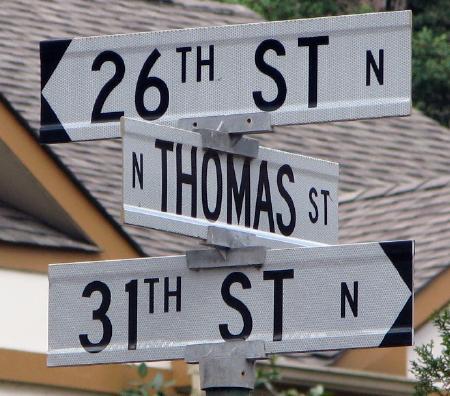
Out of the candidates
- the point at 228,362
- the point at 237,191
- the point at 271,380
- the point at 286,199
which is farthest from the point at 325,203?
the point at 271,380

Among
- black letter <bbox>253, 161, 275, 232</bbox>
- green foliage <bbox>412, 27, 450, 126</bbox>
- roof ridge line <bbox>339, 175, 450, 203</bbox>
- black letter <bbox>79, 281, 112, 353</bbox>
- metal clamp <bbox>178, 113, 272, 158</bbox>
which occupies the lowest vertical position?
black letter <bbox>79, 281, 112, 353</bbox>

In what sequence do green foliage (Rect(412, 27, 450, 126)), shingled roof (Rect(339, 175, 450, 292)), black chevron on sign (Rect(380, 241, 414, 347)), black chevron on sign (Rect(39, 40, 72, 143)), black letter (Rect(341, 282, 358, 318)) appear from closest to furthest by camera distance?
black chevron on sign (Rect(380, 241, 414, 347)) → black letter (Rect(341, 282, 358, 318)) → black chevron on sign (Rect(39, 40, 72, 143)) → shingled roof (Rect(339, 175, 450, 292)) → green foliage (Rect(412, 27, 450, 126))

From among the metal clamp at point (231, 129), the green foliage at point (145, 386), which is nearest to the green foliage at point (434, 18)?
the green foliage at point (145, 386)

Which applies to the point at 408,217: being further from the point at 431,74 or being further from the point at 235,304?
the point at 431,74

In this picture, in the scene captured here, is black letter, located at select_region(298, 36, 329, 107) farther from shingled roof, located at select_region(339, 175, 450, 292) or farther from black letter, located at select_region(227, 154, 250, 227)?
shingled roof, located at select_region(339, 175, 450, 292)

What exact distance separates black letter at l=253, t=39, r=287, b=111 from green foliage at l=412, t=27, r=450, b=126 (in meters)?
18.2

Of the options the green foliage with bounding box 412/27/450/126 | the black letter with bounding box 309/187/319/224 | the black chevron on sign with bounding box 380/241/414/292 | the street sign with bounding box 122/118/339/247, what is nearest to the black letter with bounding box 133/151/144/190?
the street sign with bounding box 122/118/339/247

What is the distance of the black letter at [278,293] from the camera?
4.38 m

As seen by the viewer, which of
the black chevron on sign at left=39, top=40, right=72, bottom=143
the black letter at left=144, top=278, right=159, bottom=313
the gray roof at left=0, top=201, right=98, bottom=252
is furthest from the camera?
the gray roof at left=0, top=201, right=98, bottom=252

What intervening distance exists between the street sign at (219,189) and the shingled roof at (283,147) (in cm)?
582

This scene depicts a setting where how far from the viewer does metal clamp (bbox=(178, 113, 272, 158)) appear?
4.47m

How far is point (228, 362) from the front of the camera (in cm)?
428

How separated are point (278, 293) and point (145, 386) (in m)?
5.67

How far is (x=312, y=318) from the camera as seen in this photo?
4359 millimetres
